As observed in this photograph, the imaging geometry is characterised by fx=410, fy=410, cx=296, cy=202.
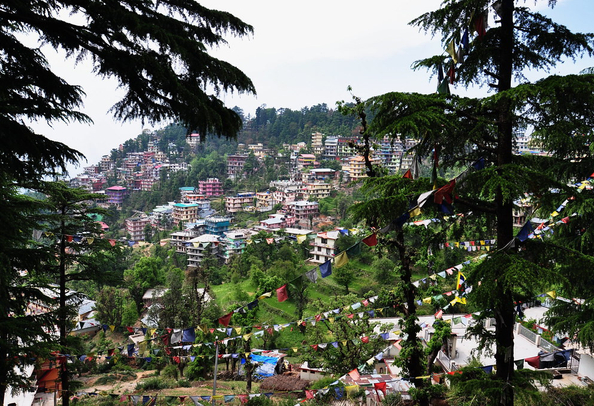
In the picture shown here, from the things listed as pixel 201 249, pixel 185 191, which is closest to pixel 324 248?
pixel 201 249

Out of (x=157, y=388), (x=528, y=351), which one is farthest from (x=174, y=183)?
(x=528, y=351)

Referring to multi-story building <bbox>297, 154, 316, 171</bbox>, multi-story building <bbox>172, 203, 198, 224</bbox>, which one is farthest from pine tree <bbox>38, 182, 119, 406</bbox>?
multi-story building <bbox>297, 154, 316, 171</bbox>

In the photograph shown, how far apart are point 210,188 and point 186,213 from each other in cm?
999

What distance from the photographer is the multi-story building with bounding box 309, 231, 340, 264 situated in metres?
32.8

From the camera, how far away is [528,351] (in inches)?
506

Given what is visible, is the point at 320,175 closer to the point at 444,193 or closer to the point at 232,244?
the point at 232,244

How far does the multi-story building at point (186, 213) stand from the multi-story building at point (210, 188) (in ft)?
28.0

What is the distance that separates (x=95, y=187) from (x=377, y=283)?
67437 millimetres

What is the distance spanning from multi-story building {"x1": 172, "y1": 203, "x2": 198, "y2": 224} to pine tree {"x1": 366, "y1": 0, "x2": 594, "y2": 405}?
53390mm

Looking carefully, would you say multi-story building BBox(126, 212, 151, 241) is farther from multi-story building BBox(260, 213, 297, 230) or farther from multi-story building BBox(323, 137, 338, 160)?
multi-story building BBox(323, 137, 338, 160)

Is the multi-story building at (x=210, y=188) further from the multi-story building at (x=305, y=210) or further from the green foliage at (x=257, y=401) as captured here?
the green foliage at (x=257, y=401)

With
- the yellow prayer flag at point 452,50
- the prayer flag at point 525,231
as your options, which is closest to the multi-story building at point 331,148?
the yellow prayer flag at point 452,50

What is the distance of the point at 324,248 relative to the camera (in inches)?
1324

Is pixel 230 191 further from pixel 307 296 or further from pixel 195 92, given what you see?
pixel 195 92
